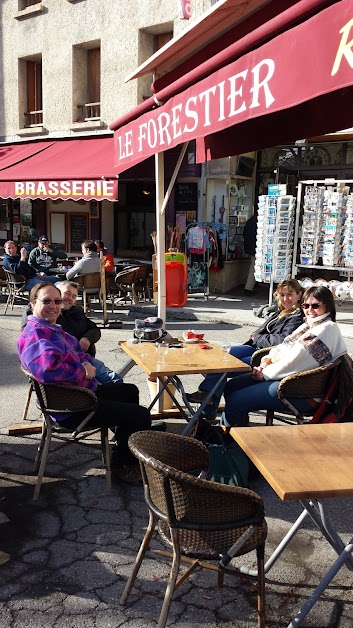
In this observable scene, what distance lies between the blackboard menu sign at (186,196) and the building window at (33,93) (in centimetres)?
540

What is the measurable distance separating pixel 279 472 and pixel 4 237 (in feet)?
55.3

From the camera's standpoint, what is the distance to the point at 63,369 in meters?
3.77

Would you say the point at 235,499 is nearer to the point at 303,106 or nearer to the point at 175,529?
the point at 175,529

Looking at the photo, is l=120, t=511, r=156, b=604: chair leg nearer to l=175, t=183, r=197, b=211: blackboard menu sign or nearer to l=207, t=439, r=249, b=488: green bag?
l=207, t=439, r=249, b=488: green bag

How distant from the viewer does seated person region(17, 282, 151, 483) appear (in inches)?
147

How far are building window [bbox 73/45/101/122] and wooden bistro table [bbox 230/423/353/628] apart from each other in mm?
13623

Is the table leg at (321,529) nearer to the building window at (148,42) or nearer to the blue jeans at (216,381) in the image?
Answer: the blue jeans at (216,381)

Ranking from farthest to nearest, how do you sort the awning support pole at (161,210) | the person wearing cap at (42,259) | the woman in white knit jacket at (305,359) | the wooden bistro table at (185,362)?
the person wearing cap at (42,259) → the awning support pole at (161,210) → the woman in white knit jacket at (305,359) → the wooden bistro table at (185,362)

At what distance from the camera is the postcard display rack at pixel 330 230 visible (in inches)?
377

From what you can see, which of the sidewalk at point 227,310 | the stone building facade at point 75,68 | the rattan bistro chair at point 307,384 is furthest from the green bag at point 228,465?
the stone building facade at point 75,68

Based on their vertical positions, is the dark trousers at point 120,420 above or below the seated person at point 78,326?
below

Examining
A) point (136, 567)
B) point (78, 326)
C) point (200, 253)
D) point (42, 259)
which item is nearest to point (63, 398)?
point (136, 567)

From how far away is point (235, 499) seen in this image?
2.40m

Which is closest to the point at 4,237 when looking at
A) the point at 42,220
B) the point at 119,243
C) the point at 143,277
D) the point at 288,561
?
the point at 42,220
